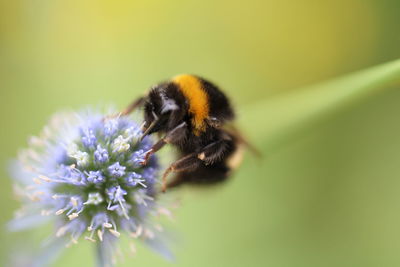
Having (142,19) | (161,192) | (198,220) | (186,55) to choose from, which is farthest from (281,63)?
(161,192)

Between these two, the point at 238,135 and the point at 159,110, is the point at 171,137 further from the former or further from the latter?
the point at 238,135

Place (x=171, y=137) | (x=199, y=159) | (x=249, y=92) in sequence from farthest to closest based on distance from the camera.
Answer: (x=249, y=92) → (x=199, y=159) → (x=171, y=137)

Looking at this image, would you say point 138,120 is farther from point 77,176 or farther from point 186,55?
point 186,55

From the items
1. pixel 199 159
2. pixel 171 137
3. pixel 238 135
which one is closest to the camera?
pixel 171 137

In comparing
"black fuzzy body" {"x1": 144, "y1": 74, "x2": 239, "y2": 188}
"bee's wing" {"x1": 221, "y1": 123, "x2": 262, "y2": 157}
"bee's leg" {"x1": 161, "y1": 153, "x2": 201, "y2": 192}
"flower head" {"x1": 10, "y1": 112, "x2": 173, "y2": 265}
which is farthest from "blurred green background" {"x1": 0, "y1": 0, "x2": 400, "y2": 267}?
"flower head" {"x1": 10, "y1": 112, "x2": 173, "y2": 265}

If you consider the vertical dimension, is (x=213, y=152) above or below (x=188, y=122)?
below

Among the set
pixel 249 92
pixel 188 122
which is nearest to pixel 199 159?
pixel 188 122

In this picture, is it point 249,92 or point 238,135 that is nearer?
point 238,135
